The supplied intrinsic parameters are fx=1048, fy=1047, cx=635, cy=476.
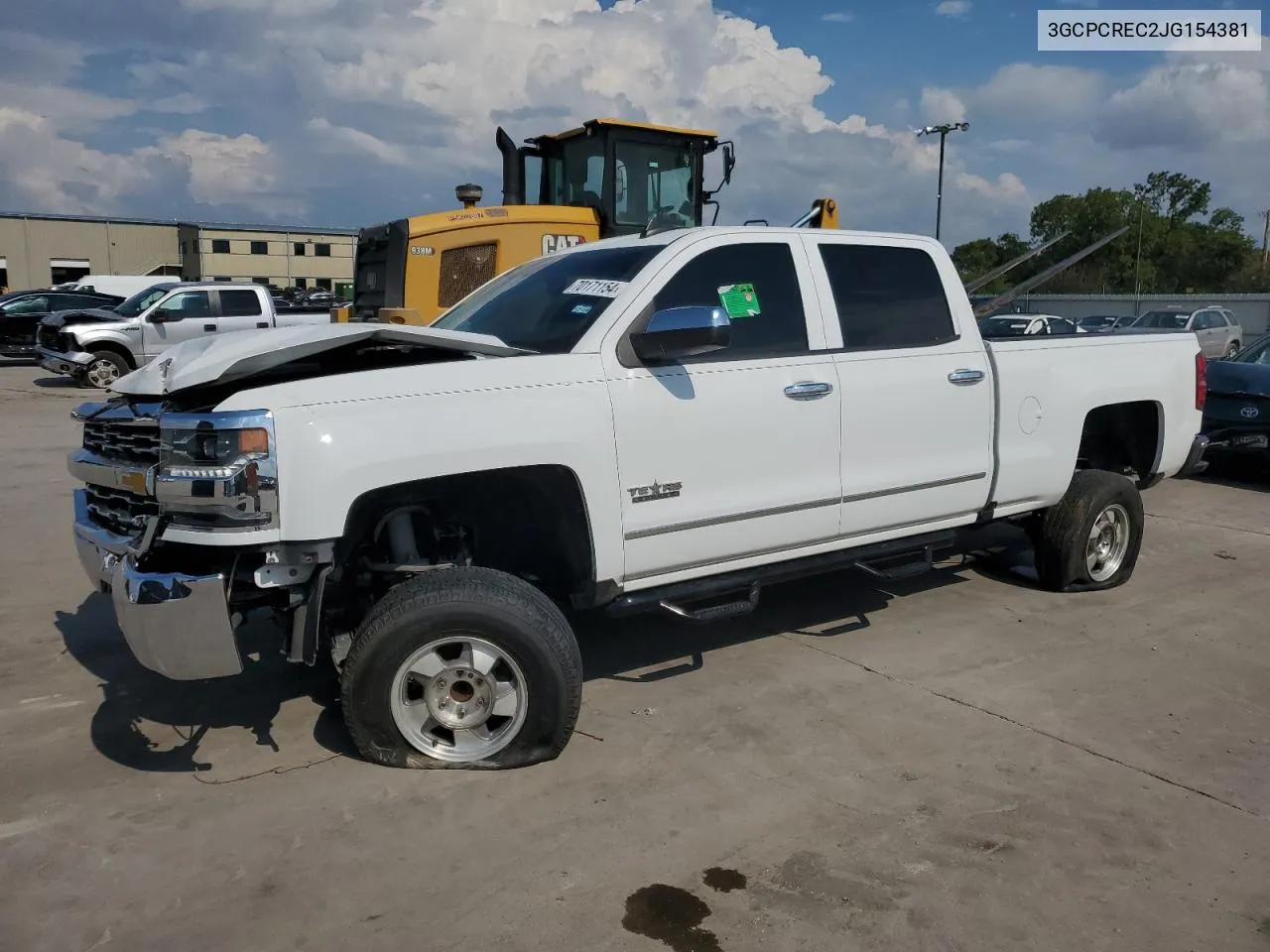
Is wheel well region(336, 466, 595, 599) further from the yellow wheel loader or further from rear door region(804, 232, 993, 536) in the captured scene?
the yellow wheel loader

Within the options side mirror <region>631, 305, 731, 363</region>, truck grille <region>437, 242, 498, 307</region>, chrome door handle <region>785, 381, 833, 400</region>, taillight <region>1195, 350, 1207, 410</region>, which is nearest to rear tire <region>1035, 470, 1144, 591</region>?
taillight <region>1195, 350, 1207, 410</region>

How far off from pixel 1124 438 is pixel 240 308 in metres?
17.5

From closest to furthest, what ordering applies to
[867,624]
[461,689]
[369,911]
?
[369,911]
[461,689]
[867,624]

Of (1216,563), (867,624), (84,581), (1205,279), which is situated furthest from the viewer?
(1205,279)

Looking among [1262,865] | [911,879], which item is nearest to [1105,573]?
[1262,865]

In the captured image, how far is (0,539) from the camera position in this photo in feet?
24.7

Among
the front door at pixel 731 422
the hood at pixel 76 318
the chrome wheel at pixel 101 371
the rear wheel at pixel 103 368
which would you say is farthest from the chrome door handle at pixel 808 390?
the hood at pixel 76 318

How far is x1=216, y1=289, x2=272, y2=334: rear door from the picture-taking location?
20.1 meters

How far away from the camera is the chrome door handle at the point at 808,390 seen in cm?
470

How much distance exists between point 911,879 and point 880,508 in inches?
85.5

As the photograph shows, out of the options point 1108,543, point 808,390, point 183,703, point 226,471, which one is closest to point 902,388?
point 808,390

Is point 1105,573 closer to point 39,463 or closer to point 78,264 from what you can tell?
point 39,463

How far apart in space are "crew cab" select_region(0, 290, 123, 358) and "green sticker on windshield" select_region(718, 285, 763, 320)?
22.9m

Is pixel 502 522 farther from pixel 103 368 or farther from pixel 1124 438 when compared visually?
pixel 103 368
